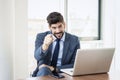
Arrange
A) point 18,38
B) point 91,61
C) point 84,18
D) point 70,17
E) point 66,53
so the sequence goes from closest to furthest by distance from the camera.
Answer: point 91,61, point 66,53, point 18,38, point 70,17, point 84,18

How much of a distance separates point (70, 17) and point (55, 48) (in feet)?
5.53

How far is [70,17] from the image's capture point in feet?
12.0

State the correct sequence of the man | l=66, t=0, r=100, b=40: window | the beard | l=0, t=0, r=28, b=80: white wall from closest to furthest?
1. the man
2. the beard
3. l=0, t=0, r=28, b=80: white wall
4. l=66, t=0, r=100, b=40: window

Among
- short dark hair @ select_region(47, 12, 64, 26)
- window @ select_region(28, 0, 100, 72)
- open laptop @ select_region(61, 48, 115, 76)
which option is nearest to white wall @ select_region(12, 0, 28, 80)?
window @ select_region(28, 0, 100, 72)

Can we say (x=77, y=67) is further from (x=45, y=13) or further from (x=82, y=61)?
(x=45, y=13)

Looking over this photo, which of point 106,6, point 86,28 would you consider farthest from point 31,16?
point 106,6

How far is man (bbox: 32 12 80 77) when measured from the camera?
1947 millimetres

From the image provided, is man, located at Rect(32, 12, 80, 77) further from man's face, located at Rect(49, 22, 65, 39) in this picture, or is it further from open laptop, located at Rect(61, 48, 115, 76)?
open laptop, located at Rect(61, 48, 115, 76)

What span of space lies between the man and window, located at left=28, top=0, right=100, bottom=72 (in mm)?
1041

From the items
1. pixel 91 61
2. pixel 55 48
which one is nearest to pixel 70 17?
pixel 55 48

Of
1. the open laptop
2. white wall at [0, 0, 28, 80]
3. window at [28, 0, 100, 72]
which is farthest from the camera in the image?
window at [28, 0, 100, 72]

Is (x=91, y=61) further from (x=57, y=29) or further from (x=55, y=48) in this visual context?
(x=57, y=29)

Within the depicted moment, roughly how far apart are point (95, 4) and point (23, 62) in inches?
74.2

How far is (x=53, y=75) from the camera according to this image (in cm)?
176
